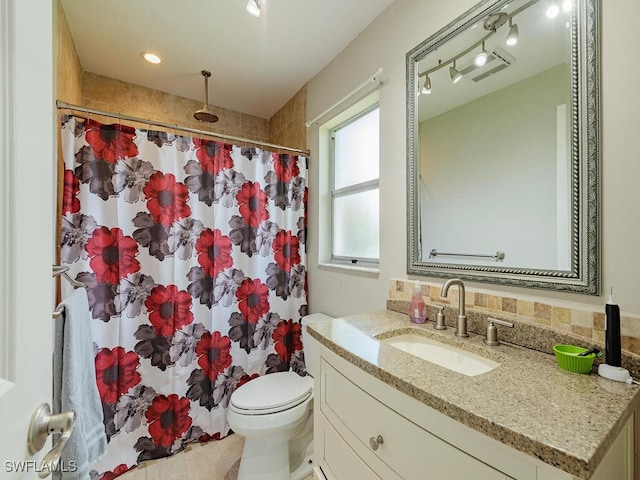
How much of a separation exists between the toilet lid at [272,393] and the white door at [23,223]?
104 centimetres

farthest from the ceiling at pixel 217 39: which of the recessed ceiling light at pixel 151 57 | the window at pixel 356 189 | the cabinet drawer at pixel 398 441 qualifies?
the cabinet drawer at pixel 398 441

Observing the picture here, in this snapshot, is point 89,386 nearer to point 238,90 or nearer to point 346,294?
point 346,294

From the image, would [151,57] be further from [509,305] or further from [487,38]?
[509,305]

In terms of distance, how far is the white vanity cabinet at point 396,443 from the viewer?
0.55 m

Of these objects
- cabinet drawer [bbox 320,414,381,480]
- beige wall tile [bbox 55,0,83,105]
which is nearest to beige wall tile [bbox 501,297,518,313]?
cabinet drawer [bbox 320,414,381,480]

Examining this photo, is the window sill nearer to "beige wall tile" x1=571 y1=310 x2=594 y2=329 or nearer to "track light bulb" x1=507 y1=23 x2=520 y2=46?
"beige wall tile" x1=571 y1=310 x2=594 y2=329

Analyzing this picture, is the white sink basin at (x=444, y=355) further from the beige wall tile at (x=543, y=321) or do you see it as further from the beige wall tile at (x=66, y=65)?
the beige wall tile at (x=66, y=65)

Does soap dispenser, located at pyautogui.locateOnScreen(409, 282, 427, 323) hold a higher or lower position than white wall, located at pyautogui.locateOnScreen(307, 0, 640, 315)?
lower

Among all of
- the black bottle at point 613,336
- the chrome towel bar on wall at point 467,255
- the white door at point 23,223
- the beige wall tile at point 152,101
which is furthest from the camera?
the beige wall tile at point 152,101

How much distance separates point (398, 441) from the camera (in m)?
0.72

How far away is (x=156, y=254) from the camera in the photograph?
1.70 metres

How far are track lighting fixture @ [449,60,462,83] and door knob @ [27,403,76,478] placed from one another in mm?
1577

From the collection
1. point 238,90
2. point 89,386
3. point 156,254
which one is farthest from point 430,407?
point 238,90

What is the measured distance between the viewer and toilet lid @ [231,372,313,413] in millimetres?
1432
